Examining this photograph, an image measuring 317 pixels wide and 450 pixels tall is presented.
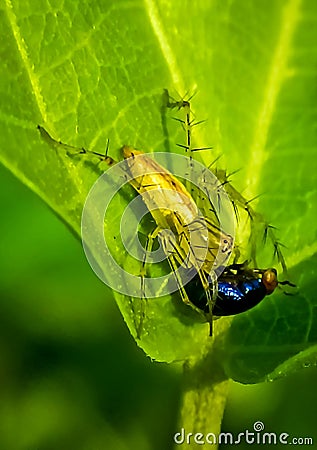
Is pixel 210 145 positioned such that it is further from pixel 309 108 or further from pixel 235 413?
pixel 235 413

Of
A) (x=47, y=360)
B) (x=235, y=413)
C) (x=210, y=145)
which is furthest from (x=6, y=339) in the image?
(x=210, y=145)

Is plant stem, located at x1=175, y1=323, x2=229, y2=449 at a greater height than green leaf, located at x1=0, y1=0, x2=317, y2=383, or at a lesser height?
lesser
